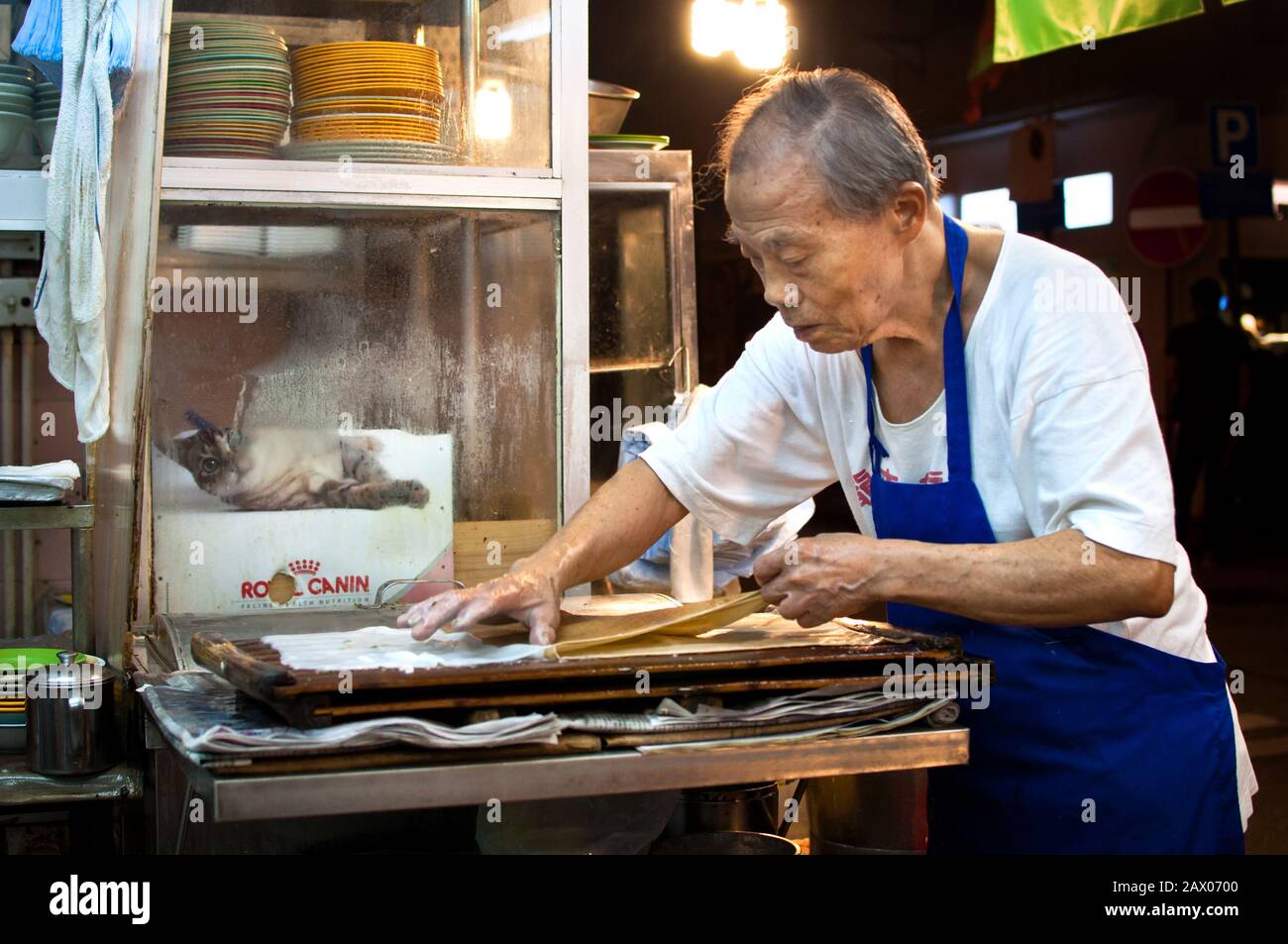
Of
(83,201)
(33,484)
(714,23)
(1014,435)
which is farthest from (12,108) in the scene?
(714,23)

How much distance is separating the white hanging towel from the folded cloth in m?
0.07

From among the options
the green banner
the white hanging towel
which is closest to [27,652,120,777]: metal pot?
the white hanging towel

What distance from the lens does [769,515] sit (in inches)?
84.7

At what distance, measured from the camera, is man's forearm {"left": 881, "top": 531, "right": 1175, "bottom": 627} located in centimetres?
158

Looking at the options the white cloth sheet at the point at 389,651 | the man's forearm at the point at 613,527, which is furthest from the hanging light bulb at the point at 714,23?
the white cloth sheet at the point at 389,651

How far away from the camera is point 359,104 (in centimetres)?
272

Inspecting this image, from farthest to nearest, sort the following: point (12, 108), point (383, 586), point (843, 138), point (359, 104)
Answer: point (359, 104) < point (383, 586) < point (12, 108) < point (843, 138)

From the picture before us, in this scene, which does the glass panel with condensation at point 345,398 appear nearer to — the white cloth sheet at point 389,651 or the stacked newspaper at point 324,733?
the white cloth sheet at point 389,651

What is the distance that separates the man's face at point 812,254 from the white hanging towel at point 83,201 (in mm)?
978

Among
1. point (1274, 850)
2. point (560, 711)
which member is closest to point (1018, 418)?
point (560, 711)

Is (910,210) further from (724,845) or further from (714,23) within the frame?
(714,23)

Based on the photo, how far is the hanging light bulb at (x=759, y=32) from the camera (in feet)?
18.6

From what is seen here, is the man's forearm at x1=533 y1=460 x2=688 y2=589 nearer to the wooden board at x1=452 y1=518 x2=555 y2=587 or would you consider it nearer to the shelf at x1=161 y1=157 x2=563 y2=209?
the wooden board at x1=452 y1=518 x2=555 y2=587

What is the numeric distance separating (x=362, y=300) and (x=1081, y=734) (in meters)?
1.63
